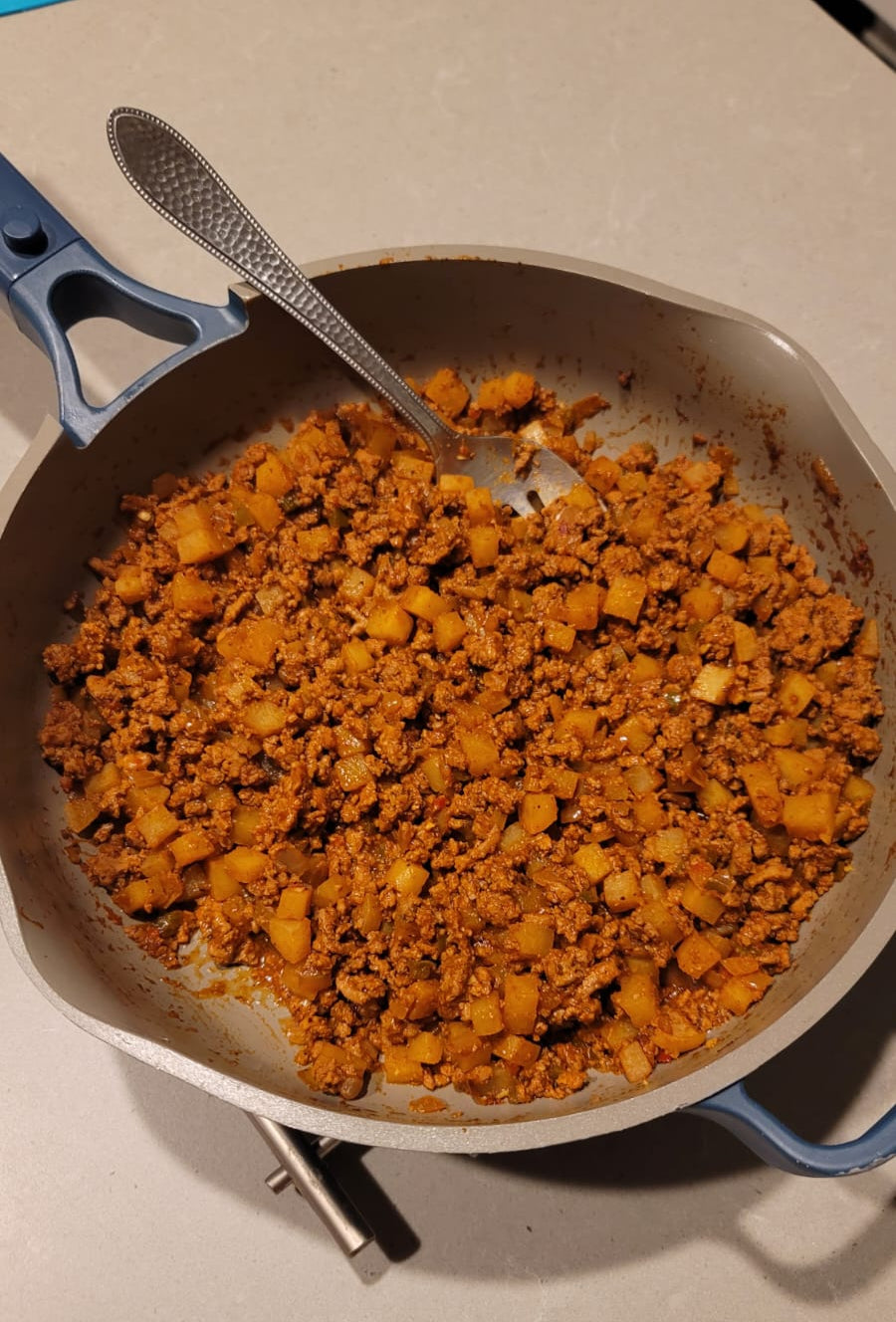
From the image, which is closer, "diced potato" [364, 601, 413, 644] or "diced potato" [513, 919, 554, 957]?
"diced potato" [513, 919, 554, 957]

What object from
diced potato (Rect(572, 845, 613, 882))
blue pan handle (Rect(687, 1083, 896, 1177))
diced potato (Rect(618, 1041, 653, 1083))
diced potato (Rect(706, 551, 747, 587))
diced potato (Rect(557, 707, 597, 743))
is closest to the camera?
blue pan handle (Rect(687, 1083, 896, 1177))

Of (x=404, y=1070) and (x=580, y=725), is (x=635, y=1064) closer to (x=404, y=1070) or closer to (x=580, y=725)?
(x=404, y=1070)

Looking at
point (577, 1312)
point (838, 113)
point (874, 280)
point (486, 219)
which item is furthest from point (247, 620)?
point (838, 113)

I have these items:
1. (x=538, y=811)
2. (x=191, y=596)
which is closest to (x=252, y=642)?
(x=191, y=596)

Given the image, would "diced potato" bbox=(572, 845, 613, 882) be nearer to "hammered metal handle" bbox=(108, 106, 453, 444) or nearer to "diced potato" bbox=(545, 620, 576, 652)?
"diced potato" bbox=(545, 620, 576, 652)

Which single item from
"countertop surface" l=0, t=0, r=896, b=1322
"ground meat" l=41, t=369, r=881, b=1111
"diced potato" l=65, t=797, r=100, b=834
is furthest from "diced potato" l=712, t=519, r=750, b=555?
"diced potato" l=65, t=797, r=100, b=834

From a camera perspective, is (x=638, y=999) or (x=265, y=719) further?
(x=265, y=719)
